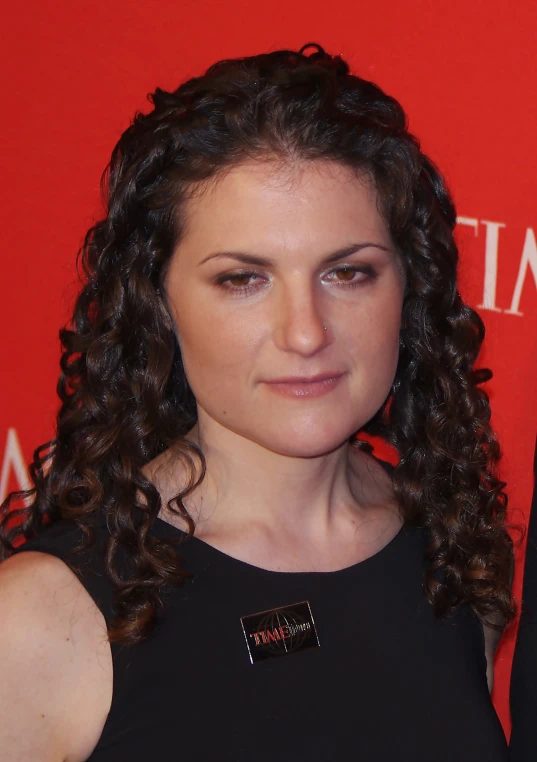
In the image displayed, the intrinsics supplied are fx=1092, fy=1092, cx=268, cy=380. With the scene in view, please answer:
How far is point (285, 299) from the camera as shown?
4.66 feet

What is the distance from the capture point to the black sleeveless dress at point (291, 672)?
4.55ft

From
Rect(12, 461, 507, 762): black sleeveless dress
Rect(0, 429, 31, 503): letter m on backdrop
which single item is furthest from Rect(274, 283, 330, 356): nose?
Rect(0, 429, 31, 503): letter m on backdrop

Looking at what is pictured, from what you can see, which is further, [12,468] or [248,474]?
[12,468]

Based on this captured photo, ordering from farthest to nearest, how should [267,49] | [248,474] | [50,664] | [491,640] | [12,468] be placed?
[12,468] → [267,49] → [491,640] → [248,474] → [50,664]

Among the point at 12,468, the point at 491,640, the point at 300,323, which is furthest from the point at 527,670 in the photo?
the point at 12,468

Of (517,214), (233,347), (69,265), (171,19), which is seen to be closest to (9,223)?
(69,265)

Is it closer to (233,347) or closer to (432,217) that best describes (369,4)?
(432,217)

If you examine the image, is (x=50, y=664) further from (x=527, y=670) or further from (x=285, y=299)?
(x=527, y=670)

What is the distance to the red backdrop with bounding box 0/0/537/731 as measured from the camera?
6.13ft

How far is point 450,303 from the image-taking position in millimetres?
1685

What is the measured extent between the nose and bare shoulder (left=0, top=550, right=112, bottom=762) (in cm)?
41

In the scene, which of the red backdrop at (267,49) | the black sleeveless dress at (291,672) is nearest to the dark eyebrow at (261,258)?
the black sleeveless dress at (291,672)

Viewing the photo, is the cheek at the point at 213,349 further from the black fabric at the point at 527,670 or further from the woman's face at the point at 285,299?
the black fabric at the point at 527,670

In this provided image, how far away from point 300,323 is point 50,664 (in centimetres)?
53
